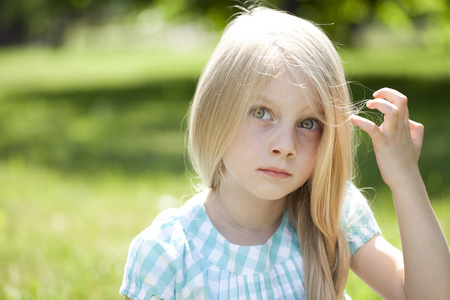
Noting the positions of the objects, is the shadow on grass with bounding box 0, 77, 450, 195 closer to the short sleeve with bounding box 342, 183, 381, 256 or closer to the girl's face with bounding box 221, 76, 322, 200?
the short sleeve with bounding box 342, 183, 381, 256

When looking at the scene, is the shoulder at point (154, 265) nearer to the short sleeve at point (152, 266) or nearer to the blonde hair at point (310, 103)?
the short sleeve at point (152, 266)

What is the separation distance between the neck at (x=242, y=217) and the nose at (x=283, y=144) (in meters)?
0.28

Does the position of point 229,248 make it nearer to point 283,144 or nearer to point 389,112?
point 283,144

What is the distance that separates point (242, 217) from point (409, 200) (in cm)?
57

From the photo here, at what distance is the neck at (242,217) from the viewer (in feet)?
7.04

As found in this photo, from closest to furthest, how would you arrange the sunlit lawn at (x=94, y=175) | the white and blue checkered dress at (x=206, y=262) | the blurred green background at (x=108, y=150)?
the white and blue checkered dress at (x=206, y=262) → the sunlit lawn at (x=94, y=175) → the blurred green background at (x=108, y=150)

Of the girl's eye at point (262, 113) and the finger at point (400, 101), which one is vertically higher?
the finger at point (400, 101)

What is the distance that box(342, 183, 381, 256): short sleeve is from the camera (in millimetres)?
2229

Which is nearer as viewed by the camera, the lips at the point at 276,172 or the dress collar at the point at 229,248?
the lips at the point at 276,172

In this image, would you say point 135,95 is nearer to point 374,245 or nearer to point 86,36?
point 374,245

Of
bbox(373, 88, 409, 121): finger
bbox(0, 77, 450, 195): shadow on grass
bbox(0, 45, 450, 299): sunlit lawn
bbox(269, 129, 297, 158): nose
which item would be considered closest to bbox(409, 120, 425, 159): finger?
bbox(373, 88, 409, 121): finger

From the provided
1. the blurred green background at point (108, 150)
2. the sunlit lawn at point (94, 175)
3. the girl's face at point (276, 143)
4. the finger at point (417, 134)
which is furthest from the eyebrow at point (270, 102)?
the blurred green background at point (108, 150)

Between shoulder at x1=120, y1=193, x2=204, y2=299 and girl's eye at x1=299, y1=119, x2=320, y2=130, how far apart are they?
56cm

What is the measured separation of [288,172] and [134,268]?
60 centimetres
